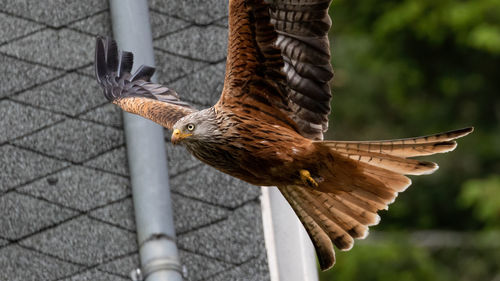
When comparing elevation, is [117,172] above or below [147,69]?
below

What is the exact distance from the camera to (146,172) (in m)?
5.37

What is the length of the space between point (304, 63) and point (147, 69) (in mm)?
870

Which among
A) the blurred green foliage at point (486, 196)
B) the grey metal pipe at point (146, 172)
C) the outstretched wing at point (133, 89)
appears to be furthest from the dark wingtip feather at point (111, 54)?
the blurred green foliage at point (486, 196)

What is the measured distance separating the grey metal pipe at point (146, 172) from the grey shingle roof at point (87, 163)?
0.40 ft

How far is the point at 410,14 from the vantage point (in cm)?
1092

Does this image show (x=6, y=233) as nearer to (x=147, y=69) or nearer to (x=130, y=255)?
(x=130, y=255)

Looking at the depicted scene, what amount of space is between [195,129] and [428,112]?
29.1 feet

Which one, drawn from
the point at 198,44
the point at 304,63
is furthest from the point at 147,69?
the point at 304,63

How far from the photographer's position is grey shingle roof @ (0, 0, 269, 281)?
5324 millimetres

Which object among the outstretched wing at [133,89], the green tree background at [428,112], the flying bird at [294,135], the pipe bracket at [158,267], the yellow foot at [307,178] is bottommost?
the pipe bracket at [158,267]

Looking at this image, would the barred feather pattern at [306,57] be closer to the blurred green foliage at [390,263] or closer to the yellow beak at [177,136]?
the yellow beak at [177,136]

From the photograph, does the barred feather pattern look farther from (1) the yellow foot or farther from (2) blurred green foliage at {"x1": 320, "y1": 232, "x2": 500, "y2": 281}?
(2) blurred green foliage at {"x1": 320, "y1": 232, "x2": 500, "y2": 281}

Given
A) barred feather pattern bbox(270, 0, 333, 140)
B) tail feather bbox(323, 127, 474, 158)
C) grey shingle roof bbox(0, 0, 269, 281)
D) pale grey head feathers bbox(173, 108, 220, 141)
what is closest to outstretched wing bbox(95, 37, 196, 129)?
grey shingle roof bbox(0, 0, 269, 281)

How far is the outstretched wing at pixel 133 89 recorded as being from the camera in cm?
534
